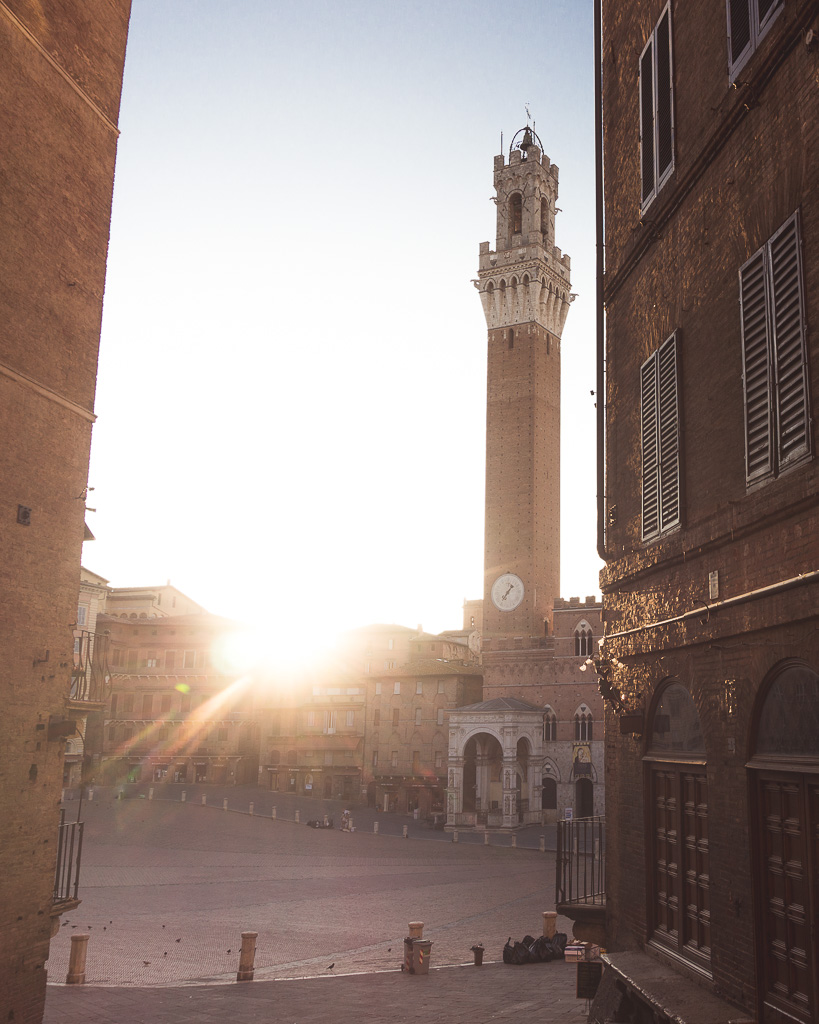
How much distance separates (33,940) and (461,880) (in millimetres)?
21514

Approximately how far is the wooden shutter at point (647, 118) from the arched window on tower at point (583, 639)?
153 feet

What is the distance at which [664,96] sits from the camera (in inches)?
336

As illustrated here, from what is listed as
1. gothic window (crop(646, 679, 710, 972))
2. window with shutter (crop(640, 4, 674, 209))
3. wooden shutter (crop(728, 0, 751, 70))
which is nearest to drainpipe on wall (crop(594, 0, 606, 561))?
window with shutter (crop(640, 4, 674, 209))

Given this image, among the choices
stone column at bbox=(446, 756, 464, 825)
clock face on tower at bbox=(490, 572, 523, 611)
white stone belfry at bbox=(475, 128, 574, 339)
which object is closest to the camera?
stone column at bbox=(446, 756, 464, 825)

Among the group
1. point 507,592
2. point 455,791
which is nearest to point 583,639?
point 507,592

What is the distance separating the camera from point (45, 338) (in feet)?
35.8

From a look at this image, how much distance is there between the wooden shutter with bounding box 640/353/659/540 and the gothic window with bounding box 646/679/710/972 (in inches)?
58.6

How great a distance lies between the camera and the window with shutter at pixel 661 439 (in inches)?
308

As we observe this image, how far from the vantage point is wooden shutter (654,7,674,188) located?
833cm

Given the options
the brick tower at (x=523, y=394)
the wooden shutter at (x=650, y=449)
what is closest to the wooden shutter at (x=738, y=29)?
the wooden shutter at (x=650, y=449)

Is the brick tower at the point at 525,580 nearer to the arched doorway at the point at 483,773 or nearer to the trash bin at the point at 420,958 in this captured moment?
the arched doorway at the point at 483,773

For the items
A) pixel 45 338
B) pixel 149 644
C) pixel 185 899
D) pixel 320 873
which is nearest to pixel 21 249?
pixel 45 338

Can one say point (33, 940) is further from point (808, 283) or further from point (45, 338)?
point (808, 283)

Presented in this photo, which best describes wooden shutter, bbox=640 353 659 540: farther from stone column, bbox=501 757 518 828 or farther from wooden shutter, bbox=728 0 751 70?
stone column, bbox=501 757 518 828
